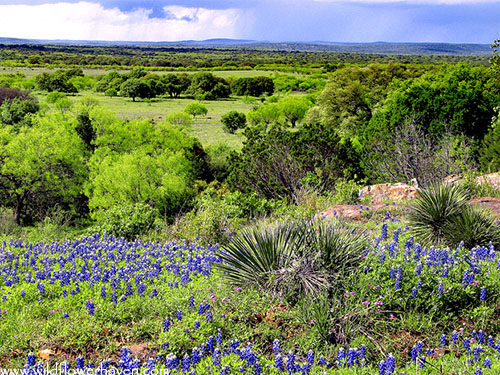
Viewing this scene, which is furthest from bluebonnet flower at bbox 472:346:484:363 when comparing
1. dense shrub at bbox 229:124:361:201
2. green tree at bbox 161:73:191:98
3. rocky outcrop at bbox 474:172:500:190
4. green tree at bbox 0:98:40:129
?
green tree at bbox 161:73:191:98

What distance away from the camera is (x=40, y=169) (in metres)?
27.2

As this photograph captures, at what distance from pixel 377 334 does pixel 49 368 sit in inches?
124

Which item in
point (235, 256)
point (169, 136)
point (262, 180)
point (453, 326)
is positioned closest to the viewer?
point (453, 326)

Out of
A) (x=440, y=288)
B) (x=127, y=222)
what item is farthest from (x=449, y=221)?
(x=127, y=222)

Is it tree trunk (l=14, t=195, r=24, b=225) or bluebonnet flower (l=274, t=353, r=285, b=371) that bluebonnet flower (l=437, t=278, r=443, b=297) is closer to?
bluebonnet flower (l=274, t=353, r=285, b=371)

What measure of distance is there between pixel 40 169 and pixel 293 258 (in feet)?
83.6

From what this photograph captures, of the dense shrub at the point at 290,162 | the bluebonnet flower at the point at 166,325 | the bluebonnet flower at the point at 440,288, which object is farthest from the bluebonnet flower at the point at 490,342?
the dense shrub at the point at 290,162

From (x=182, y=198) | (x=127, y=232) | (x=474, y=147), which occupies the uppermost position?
(x=474, y=147)

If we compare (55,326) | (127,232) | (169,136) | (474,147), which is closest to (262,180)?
(127,232)

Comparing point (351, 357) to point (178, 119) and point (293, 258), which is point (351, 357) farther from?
point (178, 119)

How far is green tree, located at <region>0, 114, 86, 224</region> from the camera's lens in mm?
26500

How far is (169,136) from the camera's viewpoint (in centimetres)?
2952

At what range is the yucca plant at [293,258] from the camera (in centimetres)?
520

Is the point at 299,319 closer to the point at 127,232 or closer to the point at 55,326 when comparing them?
the point at 55,326
